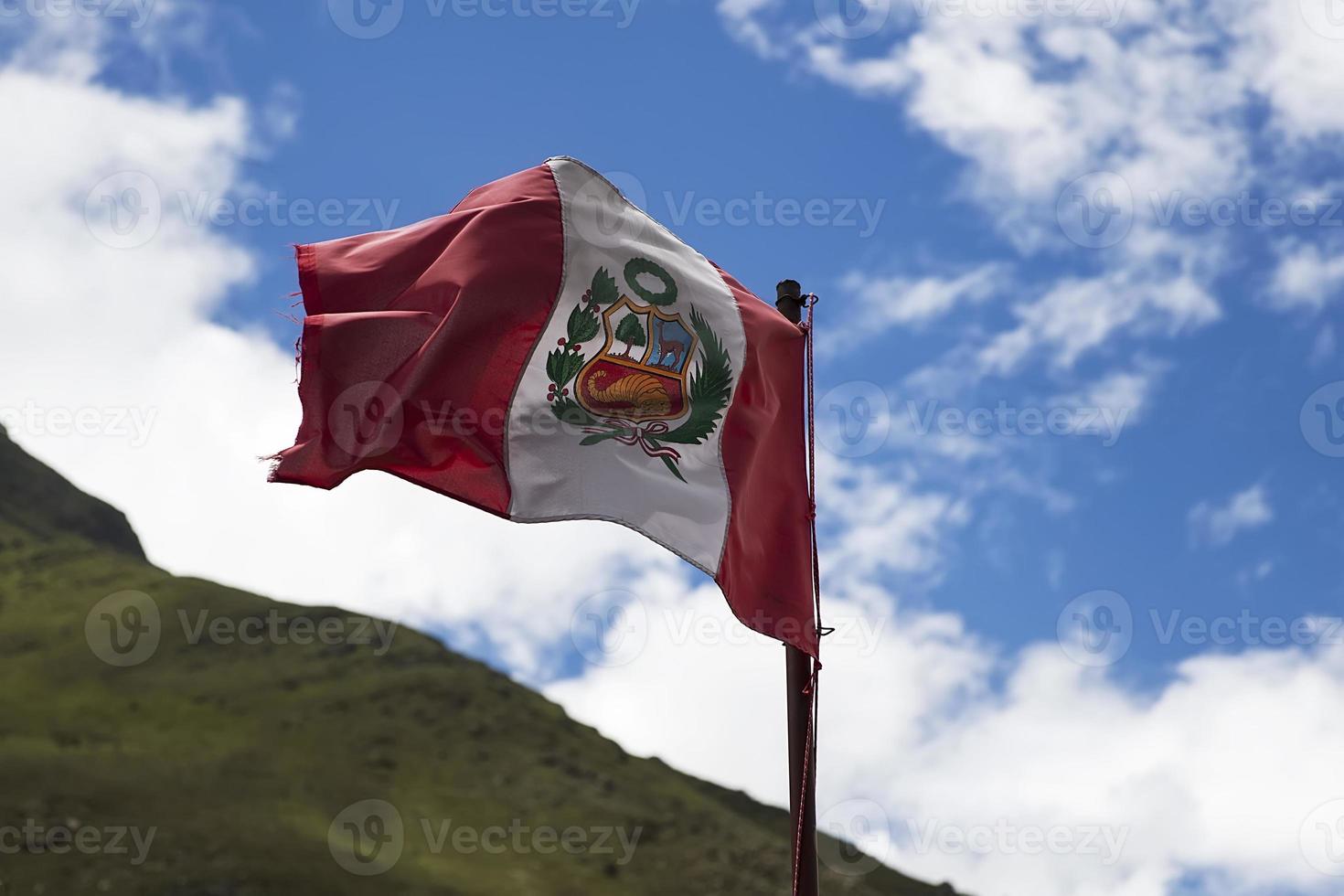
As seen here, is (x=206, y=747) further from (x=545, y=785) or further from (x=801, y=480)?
(x=801, y=480)

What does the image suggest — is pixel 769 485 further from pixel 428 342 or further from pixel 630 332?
pixel 428 342

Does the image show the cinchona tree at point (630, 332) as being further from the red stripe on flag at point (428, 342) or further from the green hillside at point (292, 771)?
the green hillside at point (292, 771)

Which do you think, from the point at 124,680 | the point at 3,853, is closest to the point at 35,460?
the point at 124,680

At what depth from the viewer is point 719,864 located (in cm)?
11338

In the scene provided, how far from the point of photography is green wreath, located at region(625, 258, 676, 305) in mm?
10812

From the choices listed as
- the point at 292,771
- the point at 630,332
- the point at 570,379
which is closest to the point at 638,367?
the point at 630,332

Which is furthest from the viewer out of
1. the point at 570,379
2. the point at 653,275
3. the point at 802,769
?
the point at 653,275

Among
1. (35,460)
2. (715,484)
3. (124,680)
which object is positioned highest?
(35,460)

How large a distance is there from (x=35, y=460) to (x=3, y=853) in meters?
114

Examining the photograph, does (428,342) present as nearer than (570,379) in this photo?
Yes

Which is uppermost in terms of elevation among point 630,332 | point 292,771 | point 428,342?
point 292,771

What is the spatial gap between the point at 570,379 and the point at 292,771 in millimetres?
116154

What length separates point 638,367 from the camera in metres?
10.7

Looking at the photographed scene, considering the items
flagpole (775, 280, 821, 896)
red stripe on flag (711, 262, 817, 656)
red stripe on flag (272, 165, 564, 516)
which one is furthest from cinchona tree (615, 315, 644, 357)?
flagpole (775, 280, 821, 896)
